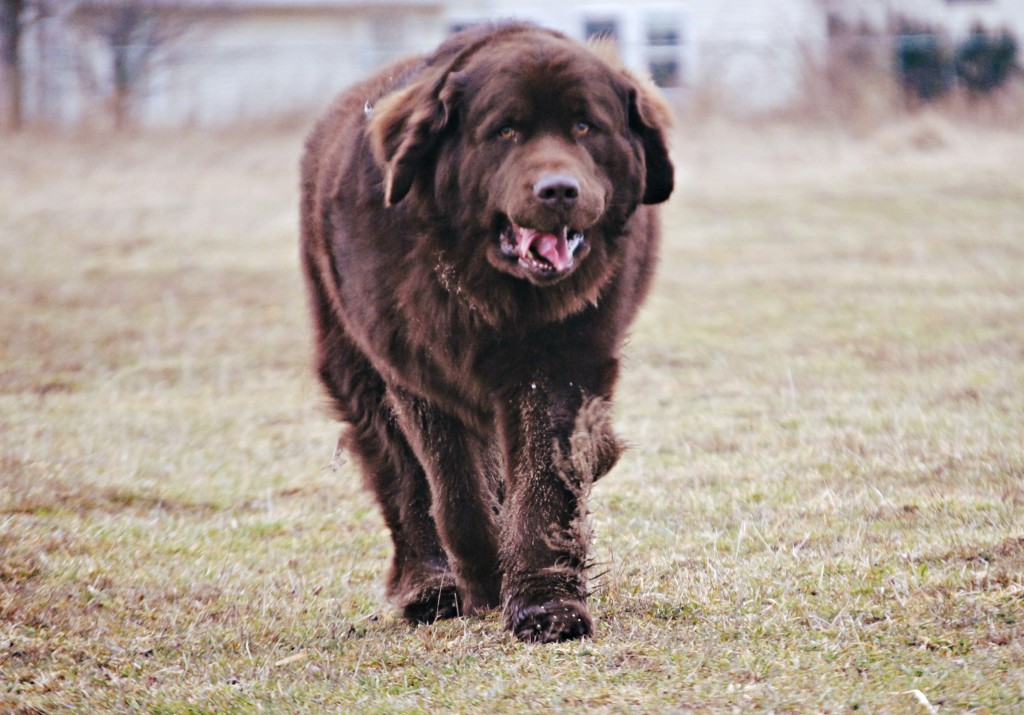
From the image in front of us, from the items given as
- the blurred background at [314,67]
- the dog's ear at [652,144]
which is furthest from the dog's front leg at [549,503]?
the blurred background at [314,67]

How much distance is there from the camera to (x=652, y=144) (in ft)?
14.4

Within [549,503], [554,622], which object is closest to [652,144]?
[549,503]

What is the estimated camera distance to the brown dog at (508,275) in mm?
4039

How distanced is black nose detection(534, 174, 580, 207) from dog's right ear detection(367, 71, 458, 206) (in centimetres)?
52

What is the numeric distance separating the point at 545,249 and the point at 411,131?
58 centimetres

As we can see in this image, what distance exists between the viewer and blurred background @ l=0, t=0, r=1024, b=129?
19594 millimetres

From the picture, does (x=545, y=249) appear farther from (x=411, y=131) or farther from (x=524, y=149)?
(x=411, y=131)

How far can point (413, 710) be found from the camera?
3.53 metres

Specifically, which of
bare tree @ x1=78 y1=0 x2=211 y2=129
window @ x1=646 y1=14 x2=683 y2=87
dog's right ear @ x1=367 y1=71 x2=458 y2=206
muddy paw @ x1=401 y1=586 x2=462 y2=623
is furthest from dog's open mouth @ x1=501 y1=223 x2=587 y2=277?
window @ x1=646 y1=14 x2=683 y2=87

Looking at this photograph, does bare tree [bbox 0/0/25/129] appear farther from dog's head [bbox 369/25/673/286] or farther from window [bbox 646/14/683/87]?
dog's head [bbox 369/25/673/286]

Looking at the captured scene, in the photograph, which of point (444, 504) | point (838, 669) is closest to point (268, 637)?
point (444, 504)

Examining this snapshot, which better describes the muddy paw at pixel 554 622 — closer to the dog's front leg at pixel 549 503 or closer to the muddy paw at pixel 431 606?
the dog's front leg at pixel 549 503

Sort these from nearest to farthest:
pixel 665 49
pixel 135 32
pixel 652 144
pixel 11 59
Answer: pixel 652 144
pixel 11 59
pixel 135 32
pixel 665 49

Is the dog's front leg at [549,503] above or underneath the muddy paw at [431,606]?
above
